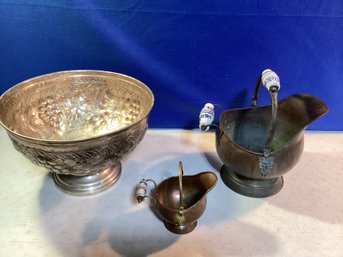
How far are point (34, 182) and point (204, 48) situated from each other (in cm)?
77

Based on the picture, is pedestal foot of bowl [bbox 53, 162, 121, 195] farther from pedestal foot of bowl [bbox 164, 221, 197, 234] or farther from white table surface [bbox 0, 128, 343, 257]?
pedestal foot of bowl [bbox 164, 221, 197, 234]

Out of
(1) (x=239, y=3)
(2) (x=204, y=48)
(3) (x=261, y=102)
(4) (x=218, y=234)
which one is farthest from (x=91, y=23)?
(4) (x=218, y=234)

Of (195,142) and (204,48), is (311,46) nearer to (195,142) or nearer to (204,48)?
(204,48)

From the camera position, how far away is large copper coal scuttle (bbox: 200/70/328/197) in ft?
3.05

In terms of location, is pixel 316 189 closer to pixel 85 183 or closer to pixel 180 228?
pixel 180 228

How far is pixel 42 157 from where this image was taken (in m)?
0.86

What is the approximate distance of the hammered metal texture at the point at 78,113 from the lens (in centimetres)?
87

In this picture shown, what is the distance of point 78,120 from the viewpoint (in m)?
1.22

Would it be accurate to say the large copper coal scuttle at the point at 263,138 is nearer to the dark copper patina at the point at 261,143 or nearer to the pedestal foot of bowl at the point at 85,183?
the dark copper patina at the point at 261,143

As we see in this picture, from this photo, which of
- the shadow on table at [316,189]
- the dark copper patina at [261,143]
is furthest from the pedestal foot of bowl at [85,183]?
the shadow on table at [316,189]

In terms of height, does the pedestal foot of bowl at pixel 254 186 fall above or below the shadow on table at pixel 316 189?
above

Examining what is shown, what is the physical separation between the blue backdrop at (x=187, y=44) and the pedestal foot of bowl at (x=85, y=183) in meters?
0.40

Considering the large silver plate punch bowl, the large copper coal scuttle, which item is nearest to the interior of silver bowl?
the large silver plate punch bowl

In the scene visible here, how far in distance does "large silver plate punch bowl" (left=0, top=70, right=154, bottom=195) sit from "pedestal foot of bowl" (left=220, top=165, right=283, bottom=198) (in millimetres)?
354
